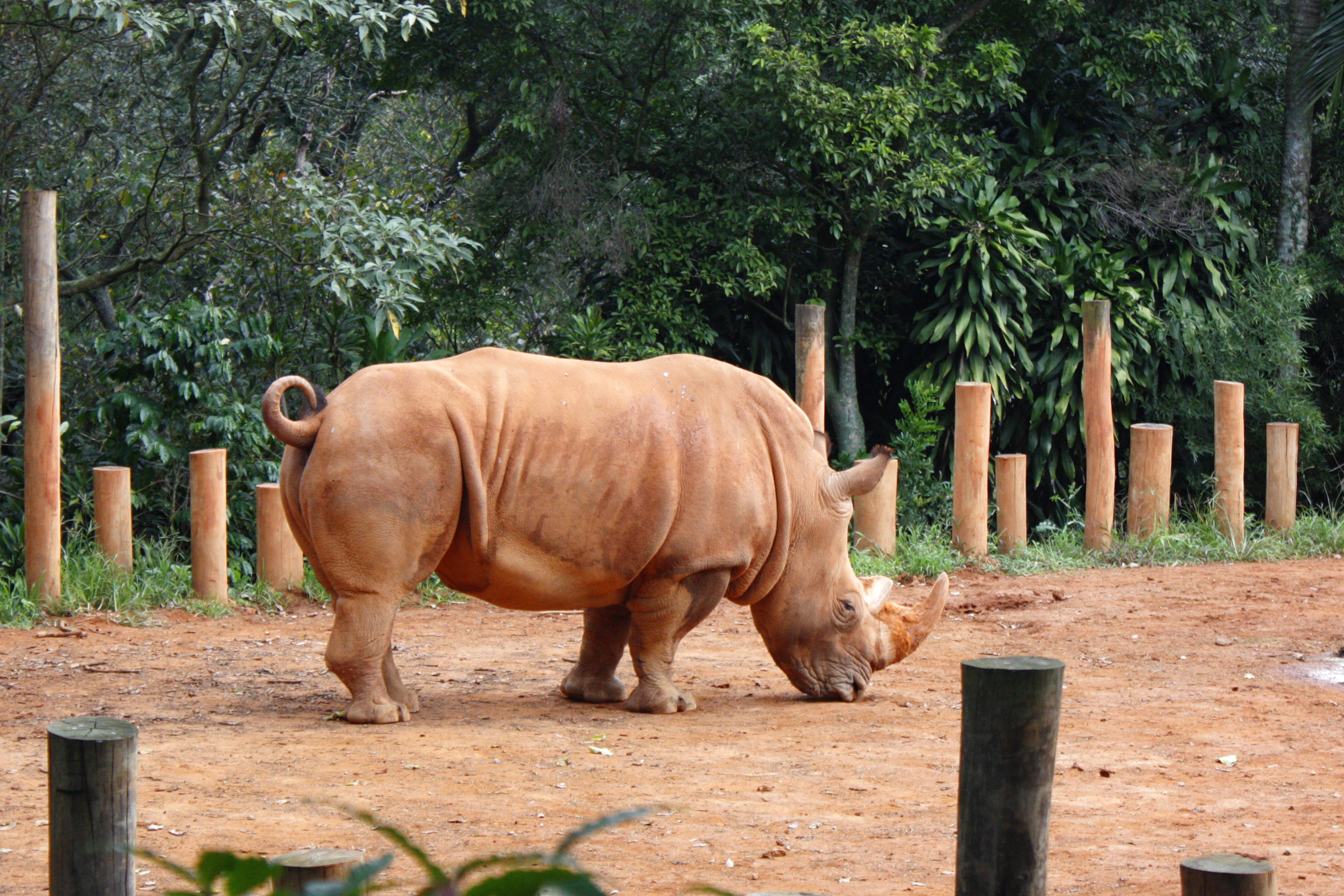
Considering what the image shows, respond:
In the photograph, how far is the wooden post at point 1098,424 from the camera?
35.8 ft

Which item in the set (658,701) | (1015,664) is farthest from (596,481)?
(1015,664)

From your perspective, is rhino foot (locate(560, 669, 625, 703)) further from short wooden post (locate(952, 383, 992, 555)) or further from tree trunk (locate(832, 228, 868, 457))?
tree trunk (locate(832, 228, 868, 457))

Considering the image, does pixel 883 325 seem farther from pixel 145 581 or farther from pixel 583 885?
pixel 583 885

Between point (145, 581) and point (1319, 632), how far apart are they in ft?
22.7

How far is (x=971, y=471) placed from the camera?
1059cm

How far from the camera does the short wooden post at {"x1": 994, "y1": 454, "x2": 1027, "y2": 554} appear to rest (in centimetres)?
1072

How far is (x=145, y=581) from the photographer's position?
8.95m

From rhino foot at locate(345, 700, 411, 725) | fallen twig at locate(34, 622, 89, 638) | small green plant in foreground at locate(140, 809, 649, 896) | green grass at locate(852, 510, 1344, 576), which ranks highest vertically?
small green plant in foreground at locate(140, 809, 649, 896)

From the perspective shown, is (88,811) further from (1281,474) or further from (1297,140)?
(1297,140)

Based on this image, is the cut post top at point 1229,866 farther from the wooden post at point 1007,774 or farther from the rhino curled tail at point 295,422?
the rhino curled tail at point 295,422

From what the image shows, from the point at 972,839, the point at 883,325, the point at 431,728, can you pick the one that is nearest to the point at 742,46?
the point at 883,325

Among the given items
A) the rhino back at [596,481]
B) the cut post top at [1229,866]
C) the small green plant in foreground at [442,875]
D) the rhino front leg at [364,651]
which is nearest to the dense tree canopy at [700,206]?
the rhino back at [596,481]

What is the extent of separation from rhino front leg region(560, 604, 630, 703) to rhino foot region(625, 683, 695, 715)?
24 cm

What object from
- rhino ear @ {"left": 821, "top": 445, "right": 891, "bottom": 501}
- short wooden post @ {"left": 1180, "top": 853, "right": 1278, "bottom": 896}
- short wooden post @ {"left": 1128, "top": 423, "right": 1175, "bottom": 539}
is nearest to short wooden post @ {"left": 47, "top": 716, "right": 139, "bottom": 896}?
short wooden post @ {"left": 1180, "top": 853, "right": 1278, "bottom": 896}
